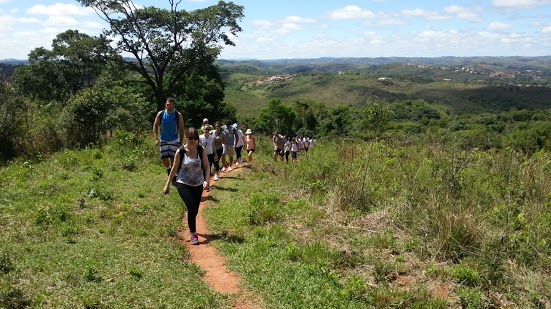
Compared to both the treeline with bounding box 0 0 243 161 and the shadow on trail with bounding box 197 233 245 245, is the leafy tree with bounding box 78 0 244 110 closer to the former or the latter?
the treeline with bounding box 0 0 243 161

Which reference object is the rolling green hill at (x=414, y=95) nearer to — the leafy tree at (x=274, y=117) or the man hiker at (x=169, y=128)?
the leafy tree at (x=274, y=117)

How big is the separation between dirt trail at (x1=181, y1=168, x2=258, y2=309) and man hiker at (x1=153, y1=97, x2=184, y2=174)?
2.12 metres

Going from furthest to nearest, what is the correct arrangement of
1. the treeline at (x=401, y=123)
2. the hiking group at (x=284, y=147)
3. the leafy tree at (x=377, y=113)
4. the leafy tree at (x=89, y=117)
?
the treeline at (x=401, y=123)
the hiking group at (x=284, y=147)
the leafy tree at (x=89, y=117)
the leafy tree at (x=377, y=113)

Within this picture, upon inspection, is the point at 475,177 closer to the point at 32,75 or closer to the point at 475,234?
the point at 475,234

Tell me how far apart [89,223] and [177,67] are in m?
22.6

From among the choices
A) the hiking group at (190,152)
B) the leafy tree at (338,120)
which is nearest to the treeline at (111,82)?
the hiking group at (190,152)

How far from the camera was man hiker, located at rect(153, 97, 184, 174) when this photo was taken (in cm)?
922

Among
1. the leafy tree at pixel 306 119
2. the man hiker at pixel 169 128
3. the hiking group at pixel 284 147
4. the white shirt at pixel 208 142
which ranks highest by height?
the man hiker at pixel 169 128

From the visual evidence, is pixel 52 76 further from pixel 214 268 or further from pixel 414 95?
pixel 414 95

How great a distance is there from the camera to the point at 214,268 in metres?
6.20

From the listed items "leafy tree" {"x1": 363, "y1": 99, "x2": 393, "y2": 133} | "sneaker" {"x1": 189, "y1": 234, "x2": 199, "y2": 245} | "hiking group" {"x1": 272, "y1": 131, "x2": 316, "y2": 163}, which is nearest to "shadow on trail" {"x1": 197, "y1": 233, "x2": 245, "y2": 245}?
"sneaker" {"x1": 189, "y1": 234, "x2": 199, "y2": 245}

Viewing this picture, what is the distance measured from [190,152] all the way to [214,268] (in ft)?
6.65

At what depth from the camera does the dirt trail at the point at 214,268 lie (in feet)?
17.5

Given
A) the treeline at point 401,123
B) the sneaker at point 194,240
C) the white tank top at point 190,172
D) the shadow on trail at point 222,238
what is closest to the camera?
the white tank top at point 190,172
